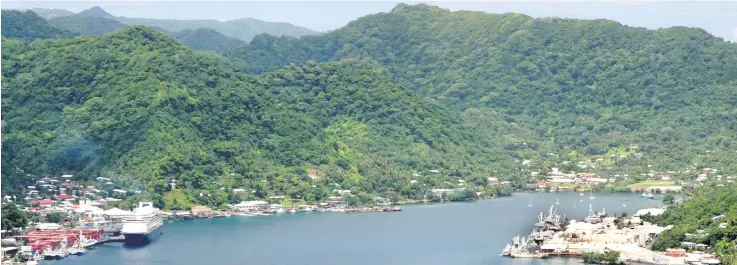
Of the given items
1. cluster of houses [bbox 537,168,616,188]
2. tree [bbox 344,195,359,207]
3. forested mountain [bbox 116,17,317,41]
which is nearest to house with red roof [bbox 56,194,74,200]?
tree [bbox 344,195,359,207]

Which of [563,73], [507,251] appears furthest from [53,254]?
[563,73]

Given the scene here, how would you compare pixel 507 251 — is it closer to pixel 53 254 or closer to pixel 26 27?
pixel 53 254

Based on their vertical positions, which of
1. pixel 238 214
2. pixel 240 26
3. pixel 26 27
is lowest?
pixel 238 214

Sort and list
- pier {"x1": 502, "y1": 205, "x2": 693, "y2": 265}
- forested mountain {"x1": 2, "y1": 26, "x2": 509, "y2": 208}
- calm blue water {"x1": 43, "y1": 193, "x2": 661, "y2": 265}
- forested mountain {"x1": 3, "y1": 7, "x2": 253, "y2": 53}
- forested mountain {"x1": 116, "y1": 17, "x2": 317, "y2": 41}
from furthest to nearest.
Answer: forested mountain {"x1": 116, "y1": 17, "x2": 317, "y2": 41} → forested mountain {"x1": 3, "y1": 7, "x2": 253, "y2": 53} → forested mountain {"x1": 2, "y1": 26, "x2": 509, "y2": 208} → calm blue water {"x1": 43, "y1": 193, "x2": 661, "y2": 265} → pier {"x1": 502, "y1": 205, "x2": 693, "y2": 265}

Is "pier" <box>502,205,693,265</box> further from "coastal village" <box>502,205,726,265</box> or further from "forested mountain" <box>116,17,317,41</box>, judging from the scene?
"forested mountain" <box>116,17,317,41</box>

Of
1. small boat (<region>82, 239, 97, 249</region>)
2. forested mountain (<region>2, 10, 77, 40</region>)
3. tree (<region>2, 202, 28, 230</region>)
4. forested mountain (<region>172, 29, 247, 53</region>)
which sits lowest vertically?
small boat (<region>82, 239, 97, 249</region>)

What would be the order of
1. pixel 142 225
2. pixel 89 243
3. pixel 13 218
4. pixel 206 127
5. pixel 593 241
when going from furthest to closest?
1. pixel 206 127
2. pixel 142 225
3. pixel 89 243
4. pixel 593 241
5. pixel 13 218

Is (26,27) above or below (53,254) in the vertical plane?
above
